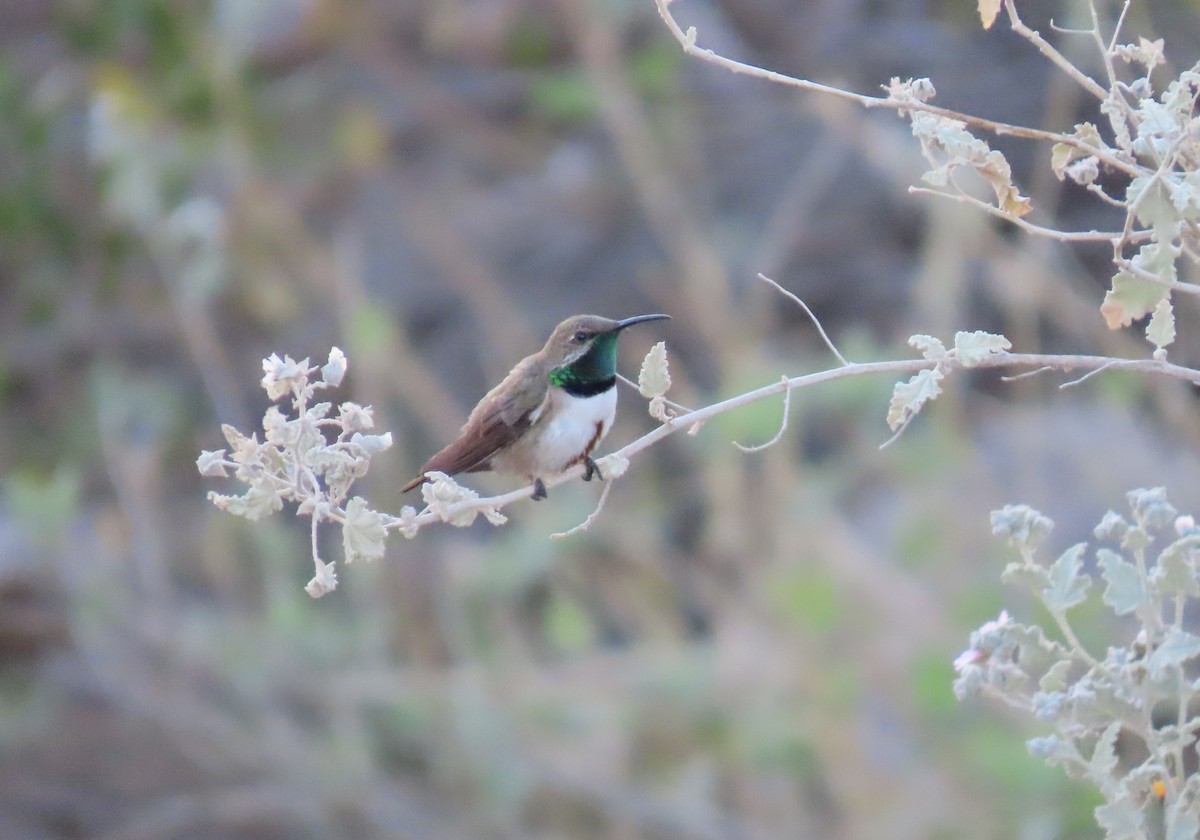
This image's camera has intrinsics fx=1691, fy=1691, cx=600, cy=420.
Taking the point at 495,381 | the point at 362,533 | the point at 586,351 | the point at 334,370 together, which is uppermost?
the point at 495,381

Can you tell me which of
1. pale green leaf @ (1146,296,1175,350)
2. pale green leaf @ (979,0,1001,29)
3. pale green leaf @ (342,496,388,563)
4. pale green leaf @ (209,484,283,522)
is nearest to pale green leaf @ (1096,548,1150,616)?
pale green leaf @ (1146,296,1175,350)

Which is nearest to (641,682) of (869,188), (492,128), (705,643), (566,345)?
(705,643)

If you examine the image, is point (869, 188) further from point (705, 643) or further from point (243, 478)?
point (243, 478)

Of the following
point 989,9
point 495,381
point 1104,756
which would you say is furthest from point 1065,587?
point 495,381

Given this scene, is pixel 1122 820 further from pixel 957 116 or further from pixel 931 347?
pixel 957 116

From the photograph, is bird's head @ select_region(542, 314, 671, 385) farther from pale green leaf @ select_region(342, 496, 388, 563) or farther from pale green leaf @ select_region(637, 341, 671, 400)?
pale green leaf @ select_region(342, 496, 388, 563)

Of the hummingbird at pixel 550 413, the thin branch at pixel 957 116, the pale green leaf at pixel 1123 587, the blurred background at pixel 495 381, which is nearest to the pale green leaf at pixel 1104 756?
the pale green leaf at pixel 1123 587

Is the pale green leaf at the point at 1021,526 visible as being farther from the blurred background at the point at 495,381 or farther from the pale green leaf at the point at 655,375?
the blurred background at the point at 495,381
